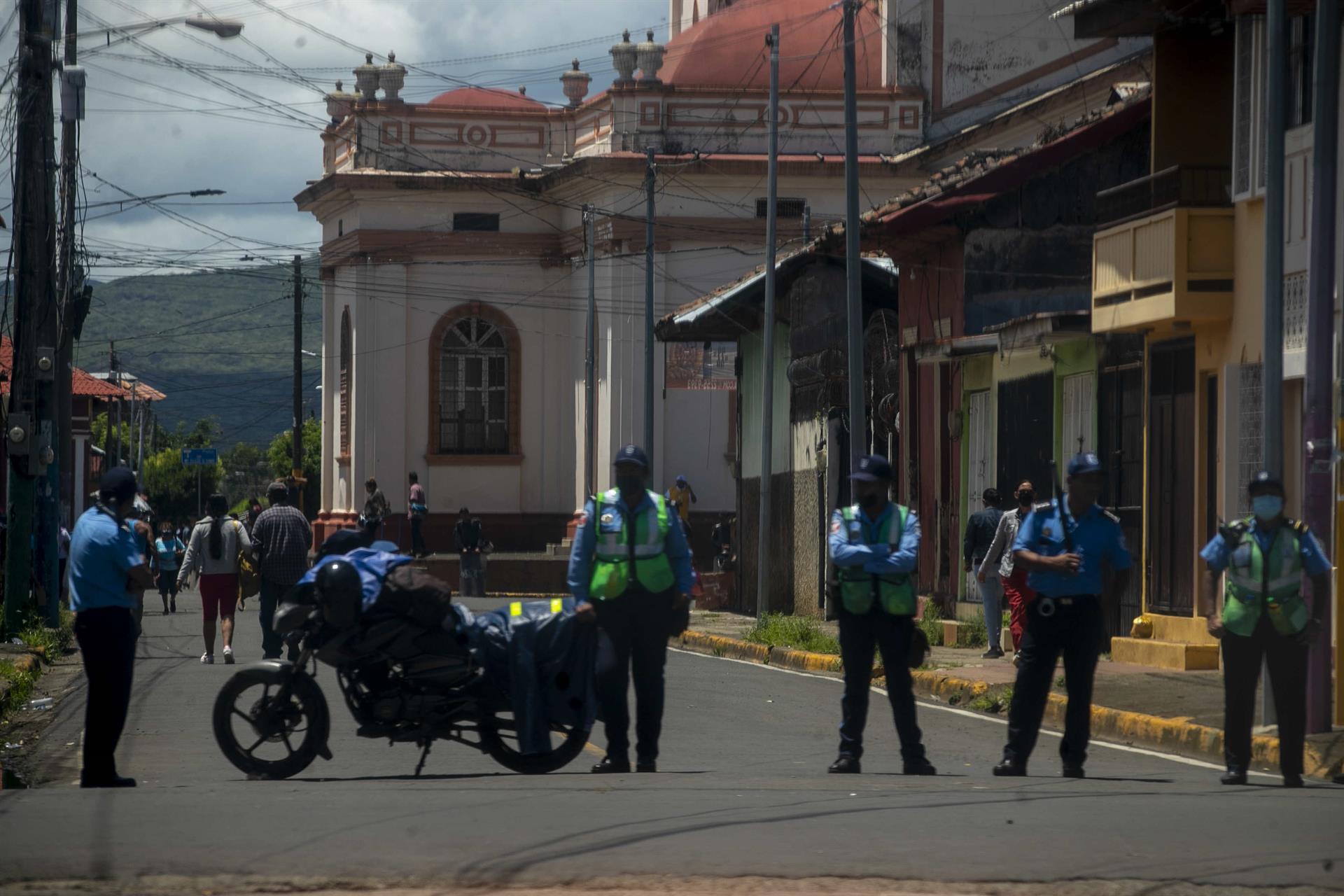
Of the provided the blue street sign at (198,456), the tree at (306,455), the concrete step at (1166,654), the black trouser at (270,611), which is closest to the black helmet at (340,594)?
the black trouser at (270,611)

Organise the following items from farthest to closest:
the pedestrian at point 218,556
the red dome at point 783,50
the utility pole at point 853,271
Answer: the red dome at point 783,50, the utility pole at point 853,271, the pedestrian at point 218,556

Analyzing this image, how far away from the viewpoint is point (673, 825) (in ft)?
26.1

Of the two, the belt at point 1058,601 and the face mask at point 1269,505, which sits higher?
the face mask at point 1269,505

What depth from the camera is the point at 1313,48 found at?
50.8 ft

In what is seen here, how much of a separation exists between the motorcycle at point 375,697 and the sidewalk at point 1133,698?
4.63 meters

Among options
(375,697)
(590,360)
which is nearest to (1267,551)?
(375,697)

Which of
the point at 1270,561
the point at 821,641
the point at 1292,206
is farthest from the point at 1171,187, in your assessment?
the point at 1270,561

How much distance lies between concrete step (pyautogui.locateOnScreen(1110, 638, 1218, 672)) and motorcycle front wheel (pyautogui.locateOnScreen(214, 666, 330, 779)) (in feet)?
30.9

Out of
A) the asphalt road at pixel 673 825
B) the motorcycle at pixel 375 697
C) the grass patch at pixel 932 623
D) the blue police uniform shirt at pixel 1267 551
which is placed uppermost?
the blue police uniform shirt at pixel 1267 551

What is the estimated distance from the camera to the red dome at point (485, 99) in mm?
43688

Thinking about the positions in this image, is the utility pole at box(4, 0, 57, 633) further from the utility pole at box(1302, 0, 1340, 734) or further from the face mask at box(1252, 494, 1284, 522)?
the face mask at box(1252, 494, 1284, 522)

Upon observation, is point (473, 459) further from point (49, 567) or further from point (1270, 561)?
point (1270, 561)

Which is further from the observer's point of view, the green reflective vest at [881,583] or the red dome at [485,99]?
the red dome at [485,99]

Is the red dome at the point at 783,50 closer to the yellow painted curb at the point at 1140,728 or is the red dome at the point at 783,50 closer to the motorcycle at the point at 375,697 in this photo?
the yellow painted curb at the point at 1140,728
